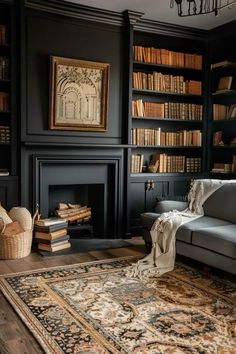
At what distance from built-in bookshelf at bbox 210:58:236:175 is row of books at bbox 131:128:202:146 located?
28 centimetres

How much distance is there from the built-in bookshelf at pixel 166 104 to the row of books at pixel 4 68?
1572 mm

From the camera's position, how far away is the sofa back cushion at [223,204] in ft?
13.6

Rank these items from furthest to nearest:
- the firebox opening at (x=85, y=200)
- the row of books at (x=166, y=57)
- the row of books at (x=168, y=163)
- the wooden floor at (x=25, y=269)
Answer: the row of books at (x=168, y=163) < the row of books at (x=166, y=57) < the firebox opening at (x=85, y=200) < the wooden floor at (x=25, y=269)

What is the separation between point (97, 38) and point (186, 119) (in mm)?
1633

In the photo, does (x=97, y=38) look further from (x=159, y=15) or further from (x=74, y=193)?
(x=74, y=193)

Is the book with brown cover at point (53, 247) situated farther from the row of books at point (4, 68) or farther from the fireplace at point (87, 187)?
the row of books at point (4, 68)

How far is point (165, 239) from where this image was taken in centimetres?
397

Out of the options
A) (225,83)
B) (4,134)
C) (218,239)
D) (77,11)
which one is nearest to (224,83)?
(225,83)

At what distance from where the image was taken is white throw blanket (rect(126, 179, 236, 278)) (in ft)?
12.2

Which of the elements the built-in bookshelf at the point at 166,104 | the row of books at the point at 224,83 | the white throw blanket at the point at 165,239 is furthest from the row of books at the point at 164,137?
the white throw blanket at the point at 165,239

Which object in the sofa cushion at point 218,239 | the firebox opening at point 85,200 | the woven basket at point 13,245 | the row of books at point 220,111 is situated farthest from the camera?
the row of books at point 220,111

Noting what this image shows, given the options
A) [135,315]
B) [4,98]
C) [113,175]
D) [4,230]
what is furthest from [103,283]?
[4,98]

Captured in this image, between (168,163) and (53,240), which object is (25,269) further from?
(168,163)

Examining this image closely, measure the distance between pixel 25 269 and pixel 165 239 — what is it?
1369 mm
